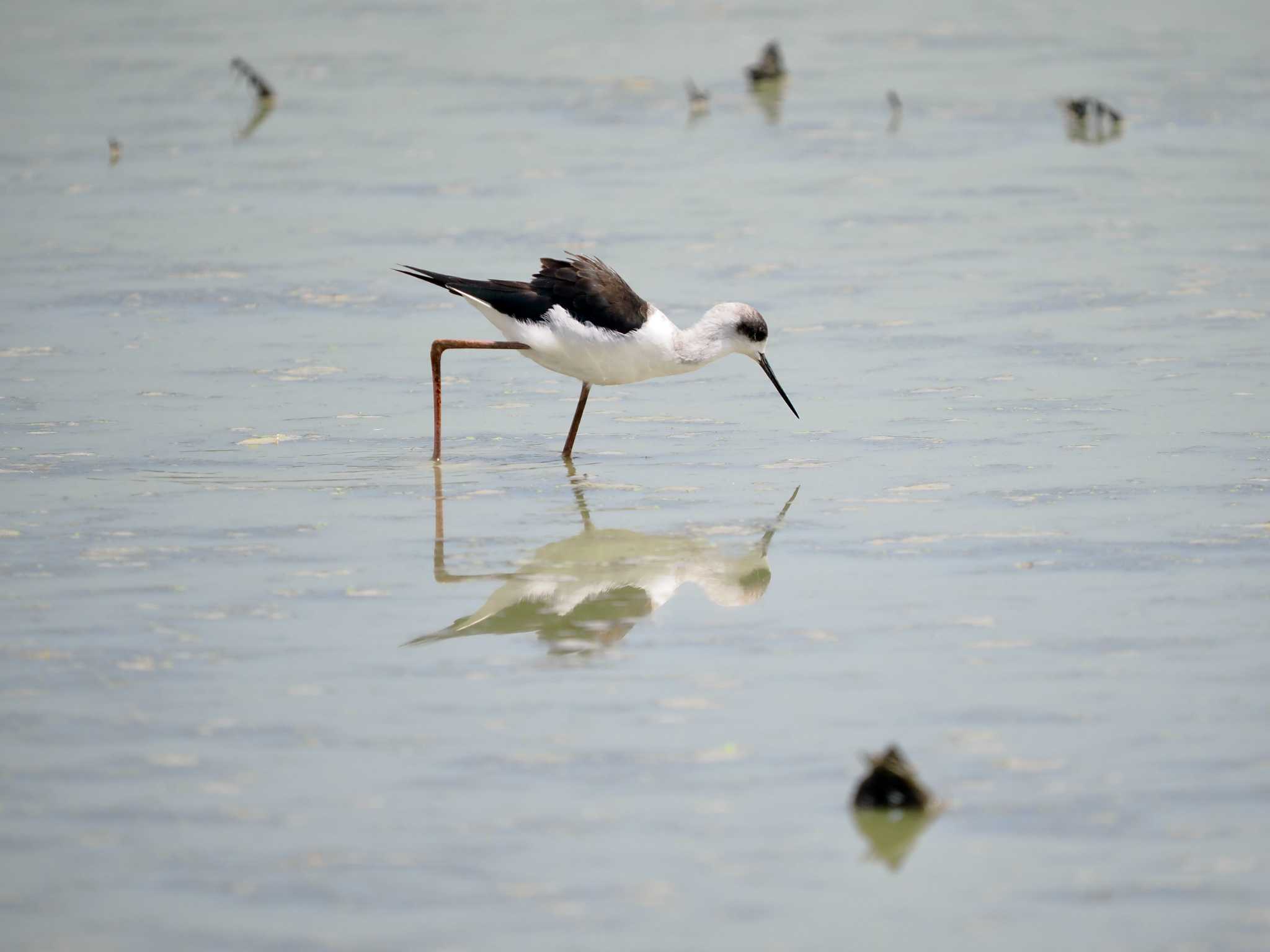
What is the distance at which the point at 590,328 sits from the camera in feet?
25.6

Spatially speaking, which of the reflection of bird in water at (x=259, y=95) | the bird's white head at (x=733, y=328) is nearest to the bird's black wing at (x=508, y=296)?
the bird's white head at (x=733, y=328)

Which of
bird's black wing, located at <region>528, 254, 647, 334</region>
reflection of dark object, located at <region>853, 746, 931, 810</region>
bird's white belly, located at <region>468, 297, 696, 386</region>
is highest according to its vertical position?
reflection of dark object, located at <region>853, 746, 931, 810</region>

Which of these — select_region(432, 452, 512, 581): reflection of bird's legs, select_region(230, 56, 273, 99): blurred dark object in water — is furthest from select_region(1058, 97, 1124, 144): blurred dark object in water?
select_region(432, 452, 512, 581): reflection of bird's legs

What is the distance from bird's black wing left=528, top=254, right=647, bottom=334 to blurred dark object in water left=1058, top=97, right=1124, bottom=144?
755 cm

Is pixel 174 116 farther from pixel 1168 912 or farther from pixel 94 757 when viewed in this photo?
pixel 1168 912

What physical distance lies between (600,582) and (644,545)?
426mm

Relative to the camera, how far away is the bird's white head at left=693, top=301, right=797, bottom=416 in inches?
320

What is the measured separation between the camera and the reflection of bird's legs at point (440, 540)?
21.0ft

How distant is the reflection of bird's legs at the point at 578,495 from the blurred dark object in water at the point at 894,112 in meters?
7.69

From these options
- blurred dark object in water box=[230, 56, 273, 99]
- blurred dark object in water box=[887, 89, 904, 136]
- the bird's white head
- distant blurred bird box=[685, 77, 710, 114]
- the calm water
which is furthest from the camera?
blurred dark object in water box=[230, 56, 273, 99]

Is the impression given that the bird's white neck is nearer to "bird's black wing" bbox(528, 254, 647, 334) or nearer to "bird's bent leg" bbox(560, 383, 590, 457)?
"bird's black wing" bbox(528, 254, 647, 334)

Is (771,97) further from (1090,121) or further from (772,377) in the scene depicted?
(772,377)

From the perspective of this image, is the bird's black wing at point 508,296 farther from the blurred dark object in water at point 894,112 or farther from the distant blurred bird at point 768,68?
the distant blurred bird at point 768,68

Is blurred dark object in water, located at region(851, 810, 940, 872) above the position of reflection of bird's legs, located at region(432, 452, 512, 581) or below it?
above
